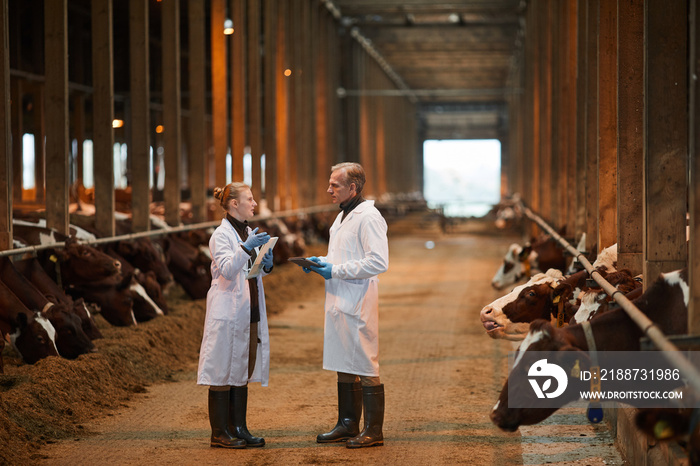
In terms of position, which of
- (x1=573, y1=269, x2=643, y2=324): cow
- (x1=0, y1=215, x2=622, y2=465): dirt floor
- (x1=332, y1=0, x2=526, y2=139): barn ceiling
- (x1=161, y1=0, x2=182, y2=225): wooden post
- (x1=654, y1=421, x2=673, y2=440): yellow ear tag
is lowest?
(x1=0, y1=215, x2=622, y2=465): dirt floor

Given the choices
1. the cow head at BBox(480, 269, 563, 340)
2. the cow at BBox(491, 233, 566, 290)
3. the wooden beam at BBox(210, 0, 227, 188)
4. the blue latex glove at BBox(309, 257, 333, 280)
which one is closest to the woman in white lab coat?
the blue latex glove at BBox(309, 257, 333, 280)

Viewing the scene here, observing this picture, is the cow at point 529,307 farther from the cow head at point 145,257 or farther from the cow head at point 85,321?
the cow head at point 145,257

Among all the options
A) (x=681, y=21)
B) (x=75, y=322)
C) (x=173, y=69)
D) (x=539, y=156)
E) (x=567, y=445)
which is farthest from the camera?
(x=539, y=156)

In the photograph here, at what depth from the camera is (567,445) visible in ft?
18.7

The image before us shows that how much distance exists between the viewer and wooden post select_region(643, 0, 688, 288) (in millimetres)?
5352

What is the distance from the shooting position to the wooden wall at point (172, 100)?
10.0 metres

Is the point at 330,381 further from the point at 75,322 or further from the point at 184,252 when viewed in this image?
the point at 184,252

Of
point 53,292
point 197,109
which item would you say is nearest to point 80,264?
point 53,292

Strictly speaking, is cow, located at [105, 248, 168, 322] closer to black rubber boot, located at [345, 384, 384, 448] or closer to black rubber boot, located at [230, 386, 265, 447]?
black rubber boot, located at [230, 386, 265, 447]

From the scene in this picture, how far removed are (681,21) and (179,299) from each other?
8105 millimetres

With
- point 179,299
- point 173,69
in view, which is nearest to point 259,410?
point 179,299

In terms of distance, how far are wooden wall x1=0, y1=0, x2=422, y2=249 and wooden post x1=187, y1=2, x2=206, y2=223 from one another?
2 cm

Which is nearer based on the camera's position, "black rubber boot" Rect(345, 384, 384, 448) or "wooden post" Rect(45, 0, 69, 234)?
"black rubber boot" Rect(345, 384, 384, 448)

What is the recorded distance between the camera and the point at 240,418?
5.69 m
